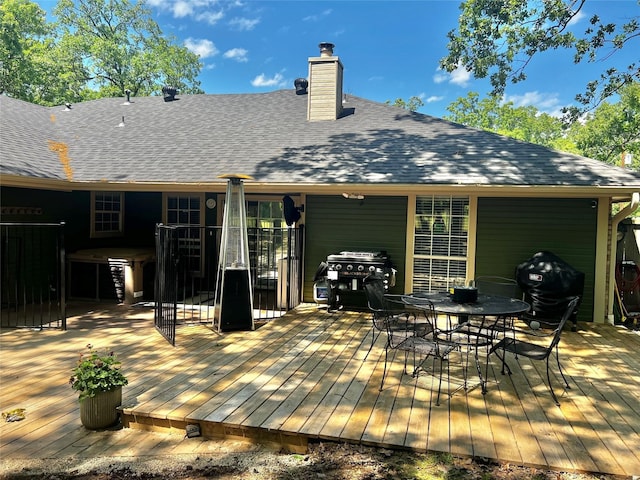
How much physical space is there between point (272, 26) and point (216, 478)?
62.1 feet

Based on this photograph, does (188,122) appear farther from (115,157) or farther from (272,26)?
(272,26)

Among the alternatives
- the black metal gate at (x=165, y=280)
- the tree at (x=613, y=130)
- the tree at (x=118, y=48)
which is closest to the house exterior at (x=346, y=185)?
the black metal gate at (x=165, y=280)

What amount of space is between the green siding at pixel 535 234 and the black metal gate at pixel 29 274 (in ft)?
21.9

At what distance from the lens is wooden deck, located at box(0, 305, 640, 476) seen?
112 inches

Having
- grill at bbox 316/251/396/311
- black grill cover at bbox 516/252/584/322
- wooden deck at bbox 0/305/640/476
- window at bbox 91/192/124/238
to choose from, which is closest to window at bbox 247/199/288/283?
grill at bbox 316/251/396/311

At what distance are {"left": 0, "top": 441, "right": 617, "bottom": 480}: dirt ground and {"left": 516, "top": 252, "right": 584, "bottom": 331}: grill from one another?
12.1ft

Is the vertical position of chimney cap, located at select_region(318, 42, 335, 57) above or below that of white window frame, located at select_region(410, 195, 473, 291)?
above

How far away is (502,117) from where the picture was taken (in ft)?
114

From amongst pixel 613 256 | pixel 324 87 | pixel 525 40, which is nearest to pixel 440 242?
pixel 613 256

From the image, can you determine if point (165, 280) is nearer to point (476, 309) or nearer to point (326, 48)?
point (476, 309)

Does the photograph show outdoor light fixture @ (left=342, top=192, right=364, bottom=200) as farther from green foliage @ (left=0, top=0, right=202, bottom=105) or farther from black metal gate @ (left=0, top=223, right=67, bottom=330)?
green foliage @ (left=0, top=0, right=202, bottom=105)

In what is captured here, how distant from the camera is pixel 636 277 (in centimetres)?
715

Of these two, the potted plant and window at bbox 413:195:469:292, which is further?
window at bbox 413:195:469:292

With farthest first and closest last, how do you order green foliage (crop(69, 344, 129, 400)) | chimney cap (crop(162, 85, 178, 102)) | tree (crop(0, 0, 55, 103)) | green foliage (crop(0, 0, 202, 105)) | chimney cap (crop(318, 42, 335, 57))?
green foliage (crop(0, 0, 202, 105)) < tree (crop(0, 0, 55, 103)) < chimney cap (crop(162, 85, 178, 102)) < chimney cap (crop(318, 42, 335, 57)) < green foliage (crop(69, 344, 129, 400))
